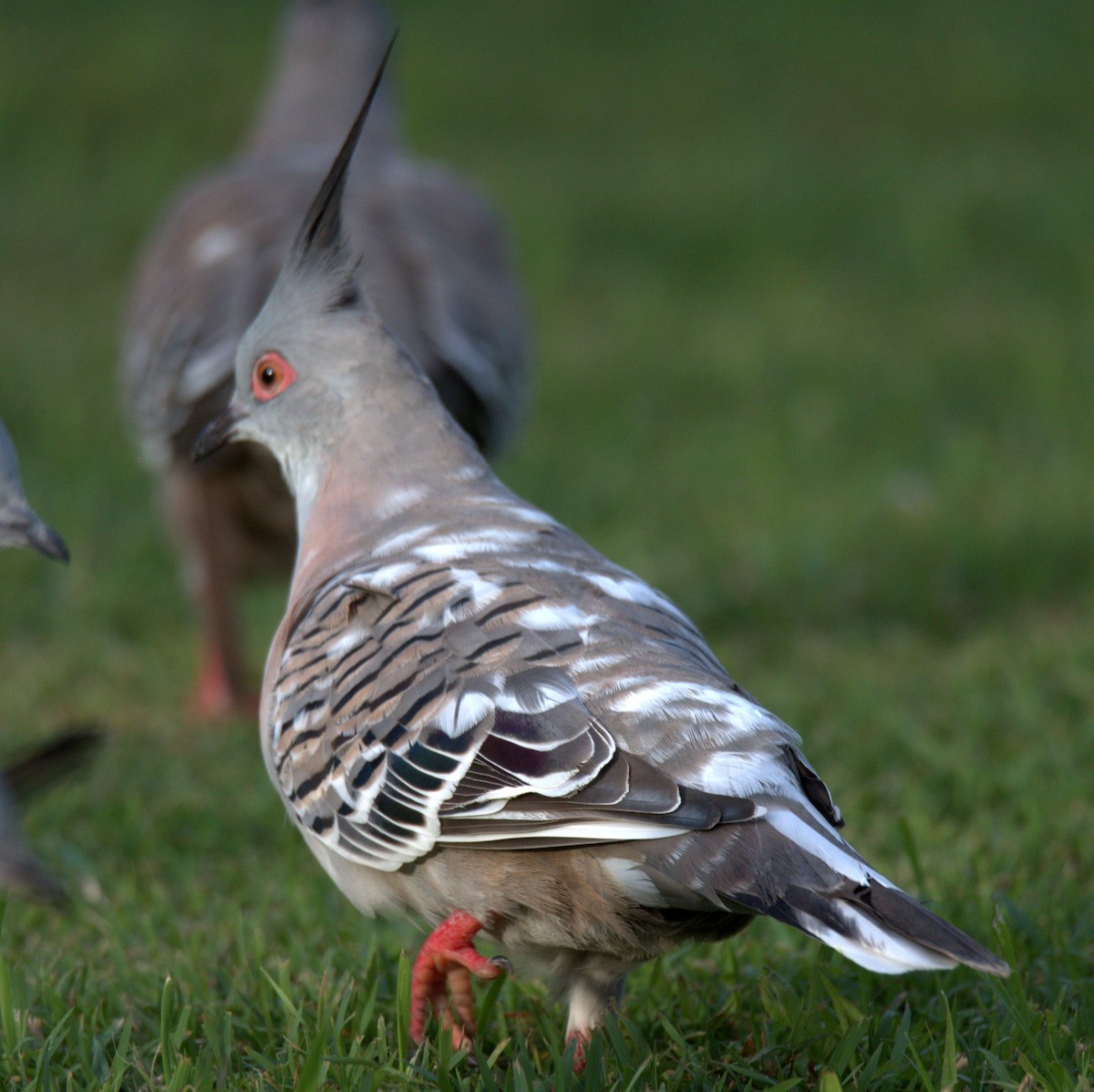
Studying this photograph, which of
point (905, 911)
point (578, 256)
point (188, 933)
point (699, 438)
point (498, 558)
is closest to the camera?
point (905, 911)

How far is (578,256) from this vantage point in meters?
10.6

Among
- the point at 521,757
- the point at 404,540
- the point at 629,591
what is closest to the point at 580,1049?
the point at 521,757

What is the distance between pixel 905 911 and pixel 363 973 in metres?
1.33

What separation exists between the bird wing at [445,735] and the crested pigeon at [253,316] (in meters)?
1.74

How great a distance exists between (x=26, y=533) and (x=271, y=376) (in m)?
0.84

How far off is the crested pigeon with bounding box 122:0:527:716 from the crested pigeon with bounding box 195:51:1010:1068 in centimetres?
142

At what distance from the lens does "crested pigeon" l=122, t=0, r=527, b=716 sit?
4.93 meters

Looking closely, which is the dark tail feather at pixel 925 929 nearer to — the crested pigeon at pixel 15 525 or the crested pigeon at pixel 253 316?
the crested pigeon at pixel 15 525

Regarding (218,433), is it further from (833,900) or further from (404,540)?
(833,900)

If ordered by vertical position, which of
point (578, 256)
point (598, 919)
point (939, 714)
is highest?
point (598, 919)

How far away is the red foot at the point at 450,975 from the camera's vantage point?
2.79m

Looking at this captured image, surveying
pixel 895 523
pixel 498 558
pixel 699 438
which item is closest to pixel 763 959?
pixel 498 558

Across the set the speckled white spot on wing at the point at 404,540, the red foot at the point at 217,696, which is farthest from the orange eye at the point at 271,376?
the red foot at the point at 217,696

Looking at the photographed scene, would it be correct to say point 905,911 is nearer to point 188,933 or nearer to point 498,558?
point 498,558
